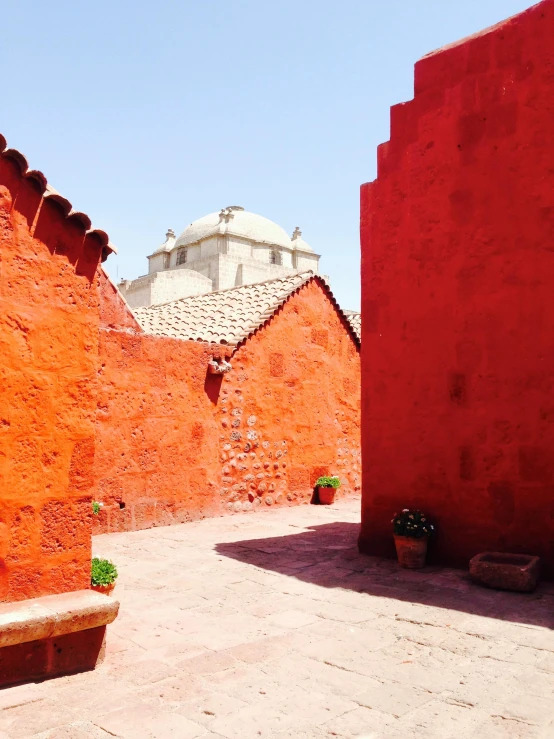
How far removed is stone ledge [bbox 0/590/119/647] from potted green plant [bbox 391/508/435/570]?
152 inches

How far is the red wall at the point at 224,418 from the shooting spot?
30.4 ft

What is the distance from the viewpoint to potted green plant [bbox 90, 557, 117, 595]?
509 cm

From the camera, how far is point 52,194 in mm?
4289

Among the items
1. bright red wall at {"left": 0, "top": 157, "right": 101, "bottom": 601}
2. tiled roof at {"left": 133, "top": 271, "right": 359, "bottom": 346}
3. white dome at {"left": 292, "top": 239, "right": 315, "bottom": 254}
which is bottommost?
bright red wall at {"left": 0, "top": 157, "right": 101, "bottom": 601}

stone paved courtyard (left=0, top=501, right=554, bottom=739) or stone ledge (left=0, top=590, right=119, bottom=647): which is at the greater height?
stone ledge (left=0, top=590, right=119, bottom=647)

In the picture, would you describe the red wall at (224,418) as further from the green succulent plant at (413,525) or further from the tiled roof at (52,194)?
the tiled roof at (52,194)

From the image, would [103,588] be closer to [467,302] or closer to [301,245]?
[467,302]

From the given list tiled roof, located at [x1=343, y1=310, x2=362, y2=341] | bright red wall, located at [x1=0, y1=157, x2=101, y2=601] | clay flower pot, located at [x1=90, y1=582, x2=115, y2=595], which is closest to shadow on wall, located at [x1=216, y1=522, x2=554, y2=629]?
clay flower pot, located at [x1=90, y1=582, x2=115, y2=595]

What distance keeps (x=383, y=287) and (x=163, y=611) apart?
466 cm

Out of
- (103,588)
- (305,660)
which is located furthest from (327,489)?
(305,660)

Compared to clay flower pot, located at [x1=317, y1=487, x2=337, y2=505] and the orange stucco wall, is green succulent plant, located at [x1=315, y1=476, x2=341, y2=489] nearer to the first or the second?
clay flower pot, located at [x1=317, y1=487, x2=337, y2=505]

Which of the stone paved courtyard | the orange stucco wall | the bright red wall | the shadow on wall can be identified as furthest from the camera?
the orange stucco wall

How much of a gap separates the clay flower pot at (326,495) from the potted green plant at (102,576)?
7.40 metres

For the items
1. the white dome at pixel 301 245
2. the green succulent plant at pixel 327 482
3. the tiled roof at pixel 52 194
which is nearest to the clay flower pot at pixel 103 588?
the tiled roof at pixel 52 194
